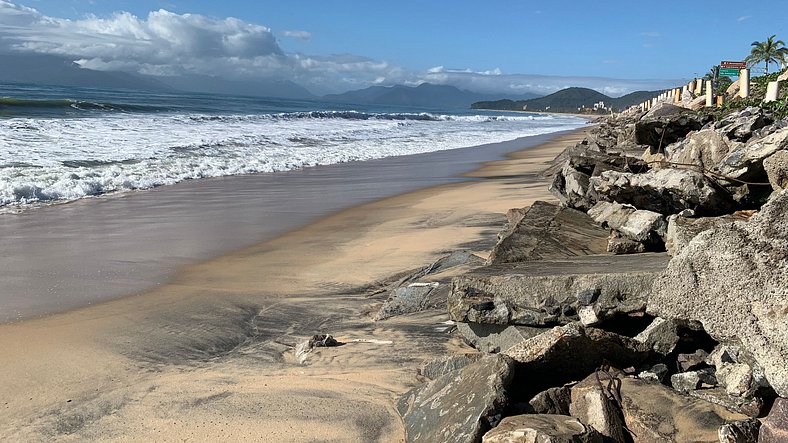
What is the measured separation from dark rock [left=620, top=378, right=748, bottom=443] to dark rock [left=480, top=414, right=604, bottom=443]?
21 cm

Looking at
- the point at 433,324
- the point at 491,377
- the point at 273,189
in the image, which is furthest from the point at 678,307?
the point at 273,189

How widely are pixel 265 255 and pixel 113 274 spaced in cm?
167

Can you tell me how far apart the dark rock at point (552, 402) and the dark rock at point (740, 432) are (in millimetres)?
644

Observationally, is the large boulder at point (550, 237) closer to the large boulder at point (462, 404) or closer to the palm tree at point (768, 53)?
the large boulder at point (462, 404)

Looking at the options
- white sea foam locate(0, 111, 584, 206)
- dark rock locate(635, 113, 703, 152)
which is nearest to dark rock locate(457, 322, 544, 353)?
dark rock locate(635, 113, 703, 152)

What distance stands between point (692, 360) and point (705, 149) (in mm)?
3733

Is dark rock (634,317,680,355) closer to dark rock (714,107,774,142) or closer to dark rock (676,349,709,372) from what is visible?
dark rock (676,349,709,372)

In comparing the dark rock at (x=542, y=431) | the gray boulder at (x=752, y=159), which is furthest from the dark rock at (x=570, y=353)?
the gray boulder at (x=752, y=159)

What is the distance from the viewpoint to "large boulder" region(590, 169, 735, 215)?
4980 mm

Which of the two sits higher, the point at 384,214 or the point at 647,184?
the point at 647,184

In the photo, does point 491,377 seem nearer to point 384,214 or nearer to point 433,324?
point 433,324

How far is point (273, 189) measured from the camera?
42.8ft

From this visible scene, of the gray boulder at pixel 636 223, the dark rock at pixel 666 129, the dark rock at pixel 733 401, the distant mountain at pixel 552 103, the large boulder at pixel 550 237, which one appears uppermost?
the distant mountain at pixel 552 103

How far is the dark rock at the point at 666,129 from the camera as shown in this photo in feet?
29.2
